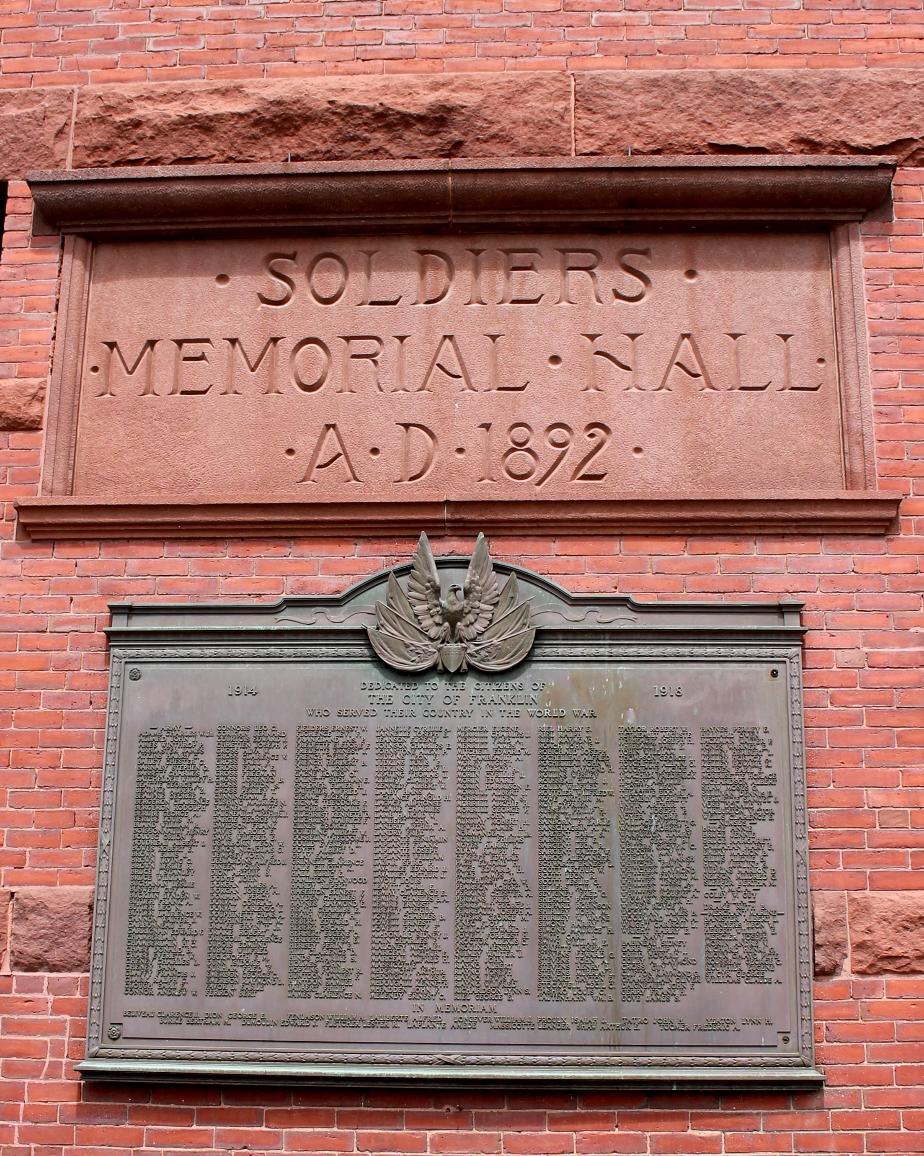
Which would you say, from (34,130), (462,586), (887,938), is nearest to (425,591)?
(462,586)

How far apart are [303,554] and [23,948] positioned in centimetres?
230

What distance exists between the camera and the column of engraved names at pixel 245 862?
6441 mm

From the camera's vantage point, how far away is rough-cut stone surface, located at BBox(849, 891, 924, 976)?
6.43 meters

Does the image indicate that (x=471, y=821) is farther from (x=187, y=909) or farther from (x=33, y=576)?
(x=33, y=576)

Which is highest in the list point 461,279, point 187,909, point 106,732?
point 461,279

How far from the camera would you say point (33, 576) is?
7.08 m

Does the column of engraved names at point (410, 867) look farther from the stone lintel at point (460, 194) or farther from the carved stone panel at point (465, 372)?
the stone lintel at point (460, 194)

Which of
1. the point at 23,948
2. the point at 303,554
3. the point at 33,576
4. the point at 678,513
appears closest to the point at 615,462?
the point at 678,513

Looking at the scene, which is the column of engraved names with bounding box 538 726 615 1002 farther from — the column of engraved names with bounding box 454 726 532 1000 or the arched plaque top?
the arched plaque top

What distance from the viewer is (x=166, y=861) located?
659 cm

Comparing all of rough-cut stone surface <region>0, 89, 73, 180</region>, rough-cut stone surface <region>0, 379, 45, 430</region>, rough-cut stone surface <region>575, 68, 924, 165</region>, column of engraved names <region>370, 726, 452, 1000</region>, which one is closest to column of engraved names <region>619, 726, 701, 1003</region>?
column of engraved names <region>370, 726, 452, 1000</region>

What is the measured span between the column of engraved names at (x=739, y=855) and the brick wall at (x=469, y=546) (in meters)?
0.26

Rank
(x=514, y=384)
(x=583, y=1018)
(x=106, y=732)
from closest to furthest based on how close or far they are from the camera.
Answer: (x=583, y=1018), (x=106, y=732), (x=514, y=384)

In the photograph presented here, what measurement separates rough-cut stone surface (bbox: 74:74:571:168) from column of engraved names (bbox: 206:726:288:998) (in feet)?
10.4
